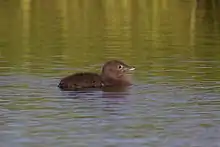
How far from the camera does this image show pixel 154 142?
30.8ft

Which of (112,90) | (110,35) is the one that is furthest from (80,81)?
(110,35)

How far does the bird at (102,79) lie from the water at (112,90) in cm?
22

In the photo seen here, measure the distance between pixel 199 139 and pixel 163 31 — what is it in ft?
42.6

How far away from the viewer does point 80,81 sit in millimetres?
13297

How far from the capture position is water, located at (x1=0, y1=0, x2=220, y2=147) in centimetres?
988

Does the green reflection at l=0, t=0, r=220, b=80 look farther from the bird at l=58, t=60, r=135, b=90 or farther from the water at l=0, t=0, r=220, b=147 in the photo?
the bird at l=58, t=60, r=135, b=90

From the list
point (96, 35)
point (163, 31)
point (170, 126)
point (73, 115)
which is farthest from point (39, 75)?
point (163, 31)

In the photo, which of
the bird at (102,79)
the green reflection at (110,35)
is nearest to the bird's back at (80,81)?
the bird at (102,79)

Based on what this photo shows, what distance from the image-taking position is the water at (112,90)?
9.88m

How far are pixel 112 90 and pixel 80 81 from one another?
0.50 metres

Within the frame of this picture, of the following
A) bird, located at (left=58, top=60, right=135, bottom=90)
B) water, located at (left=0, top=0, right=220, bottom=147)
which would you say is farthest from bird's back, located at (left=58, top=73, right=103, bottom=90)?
water, located at (left=0, top=0, right=220, bottom=147)

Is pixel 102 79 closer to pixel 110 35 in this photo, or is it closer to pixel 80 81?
pixel 80 81

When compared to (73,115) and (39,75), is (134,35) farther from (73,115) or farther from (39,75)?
(73,115)

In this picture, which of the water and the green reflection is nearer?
the water
